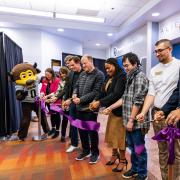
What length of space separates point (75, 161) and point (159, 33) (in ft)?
13.3

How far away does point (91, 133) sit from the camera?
110 inches

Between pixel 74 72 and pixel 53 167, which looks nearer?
pixel 53 167

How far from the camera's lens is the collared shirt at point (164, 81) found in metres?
1.85

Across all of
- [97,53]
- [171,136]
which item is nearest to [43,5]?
[171,136]

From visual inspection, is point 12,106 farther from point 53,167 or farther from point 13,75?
point 53,167

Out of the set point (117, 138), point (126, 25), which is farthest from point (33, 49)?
point (117, 138)

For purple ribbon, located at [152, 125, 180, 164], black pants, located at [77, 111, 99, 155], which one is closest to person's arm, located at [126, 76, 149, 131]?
purple ribbon, located at [152, 125, 180, 164]

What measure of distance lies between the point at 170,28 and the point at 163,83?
365cm

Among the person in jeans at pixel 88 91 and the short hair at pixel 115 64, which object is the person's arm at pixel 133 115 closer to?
the short hair at pixel 115 64

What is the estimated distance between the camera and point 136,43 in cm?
643

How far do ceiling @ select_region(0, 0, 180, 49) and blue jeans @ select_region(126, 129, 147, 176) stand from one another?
10.3 feet

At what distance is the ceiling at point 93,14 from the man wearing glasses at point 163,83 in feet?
9.27

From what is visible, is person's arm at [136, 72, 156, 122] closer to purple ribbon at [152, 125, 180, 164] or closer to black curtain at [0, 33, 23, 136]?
purple ribbon at [152, 125, 180, 164]

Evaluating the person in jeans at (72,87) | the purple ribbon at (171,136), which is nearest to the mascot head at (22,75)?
the person in jeans at (72,87)
